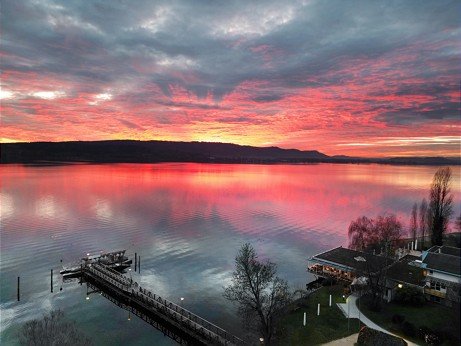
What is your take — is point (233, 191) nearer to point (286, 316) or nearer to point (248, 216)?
point (248, 216)

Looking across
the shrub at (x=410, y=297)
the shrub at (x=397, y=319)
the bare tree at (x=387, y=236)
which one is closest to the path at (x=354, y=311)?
the shrub at (x=397, y=319)

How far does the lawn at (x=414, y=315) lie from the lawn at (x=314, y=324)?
292 cm

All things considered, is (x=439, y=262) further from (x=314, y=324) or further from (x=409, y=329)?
(x=314, y=324)

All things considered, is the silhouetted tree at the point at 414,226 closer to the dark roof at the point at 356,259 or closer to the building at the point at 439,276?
the dark roof at the point at 356,259

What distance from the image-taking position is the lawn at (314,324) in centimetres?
3431

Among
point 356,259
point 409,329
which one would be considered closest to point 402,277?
point 356,259

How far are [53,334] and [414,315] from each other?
125 feet

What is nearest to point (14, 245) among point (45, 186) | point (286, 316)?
point (286, 316)

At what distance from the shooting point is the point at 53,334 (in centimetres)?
3481

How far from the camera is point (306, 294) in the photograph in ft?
149

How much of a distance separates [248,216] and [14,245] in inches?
2381

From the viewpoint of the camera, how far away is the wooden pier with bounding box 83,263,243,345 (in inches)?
1487

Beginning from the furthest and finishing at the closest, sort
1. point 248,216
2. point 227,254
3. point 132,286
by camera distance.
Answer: point 248,216 < point 227,254 < point 132,286

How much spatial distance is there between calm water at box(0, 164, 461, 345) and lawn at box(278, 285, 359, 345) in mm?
6687
